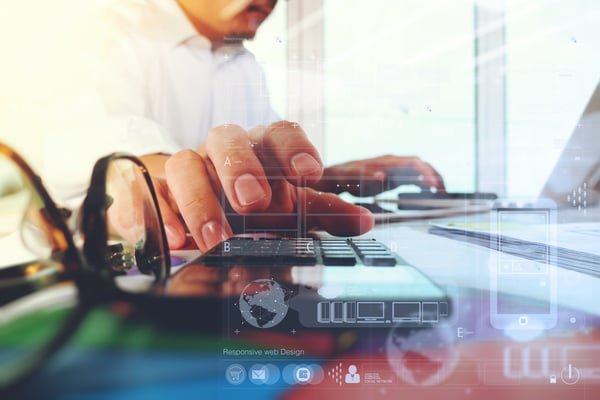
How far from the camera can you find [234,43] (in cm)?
94

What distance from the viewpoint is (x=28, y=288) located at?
2.88ft

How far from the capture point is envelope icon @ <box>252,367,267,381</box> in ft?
2.93

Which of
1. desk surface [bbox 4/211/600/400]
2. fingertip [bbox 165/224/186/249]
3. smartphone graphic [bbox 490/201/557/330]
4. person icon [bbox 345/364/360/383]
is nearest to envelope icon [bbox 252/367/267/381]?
desk surface [bbox 4/211/600/400]

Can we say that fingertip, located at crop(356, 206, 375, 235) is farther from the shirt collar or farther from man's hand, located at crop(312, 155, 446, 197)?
the shirt collar

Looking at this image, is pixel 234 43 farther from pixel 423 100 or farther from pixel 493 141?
pixel 493 141

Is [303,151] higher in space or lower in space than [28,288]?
higher

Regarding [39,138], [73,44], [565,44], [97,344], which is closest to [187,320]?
[97,344]

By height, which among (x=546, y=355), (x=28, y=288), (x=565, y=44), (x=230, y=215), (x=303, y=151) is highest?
(x=565, y=44)

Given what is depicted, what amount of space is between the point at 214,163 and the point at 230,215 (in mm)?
98

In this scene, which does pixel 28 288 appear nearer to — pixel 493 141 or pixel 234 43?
pixel 234 43

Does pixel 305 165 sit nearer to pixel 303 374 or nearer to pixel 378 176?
pixel 378 176

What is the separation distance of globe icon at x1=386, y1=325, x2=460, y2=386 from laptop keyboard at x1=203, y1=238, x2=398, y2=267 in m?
0.13

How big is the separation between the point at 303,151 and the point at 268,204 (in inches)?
4.5

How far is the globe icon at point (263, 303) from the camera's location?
88 cm
